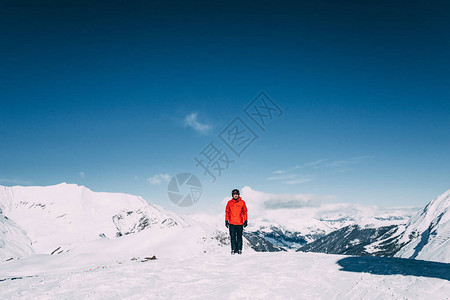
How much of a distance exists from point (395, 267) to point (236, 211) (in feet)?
31.4

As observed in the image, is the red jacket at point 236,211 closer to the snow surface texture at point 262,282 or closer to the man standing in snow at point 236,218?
the man standing in snow at point 236,218

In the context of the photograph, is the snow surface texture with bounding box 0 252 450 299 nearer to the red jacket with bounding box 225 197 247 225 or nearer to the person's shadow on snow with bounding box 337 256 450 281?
the person's shadow on snow with bounding box 337 256 450 281

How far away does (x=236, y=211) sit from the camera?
1836cm

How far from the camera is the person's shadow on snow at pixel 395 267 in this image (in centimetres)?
973

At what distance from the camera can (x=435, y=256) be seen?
562 feet

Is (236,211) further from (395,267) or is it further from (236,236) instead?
(395,267)

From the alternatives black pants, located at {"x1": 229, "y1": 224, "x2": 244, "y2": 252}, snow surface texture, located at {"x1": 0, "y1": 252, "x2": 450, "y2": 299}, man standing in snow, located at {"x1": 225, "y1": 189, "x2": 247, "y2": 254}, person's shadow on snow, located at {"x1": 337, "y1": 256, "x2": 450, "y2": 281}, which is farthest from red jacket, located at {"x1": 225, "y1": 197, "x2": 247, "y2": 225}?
person's shadow on snow, located at {"x1": 337, "y1": 256, "x2": 450, "y2": 281}

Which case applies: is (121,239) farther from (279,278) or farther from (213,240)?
(279,278)

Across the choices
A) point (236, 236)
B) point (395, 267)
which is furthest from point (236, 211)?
point (395, 267)

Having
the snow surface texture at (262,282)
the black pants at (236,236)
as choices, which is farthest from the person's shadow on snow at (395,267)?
the black pants at (236,236)

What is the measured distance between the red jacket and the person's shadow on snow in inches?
274

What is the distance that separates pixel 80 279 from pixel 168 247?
129621 millimetres

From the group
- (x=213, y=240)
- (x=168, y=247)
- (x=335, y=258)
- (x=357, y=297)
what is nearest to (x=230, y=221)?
(x=335, y=258)

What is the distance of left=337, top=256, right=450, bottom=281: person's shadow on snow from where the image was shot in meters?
9.73
